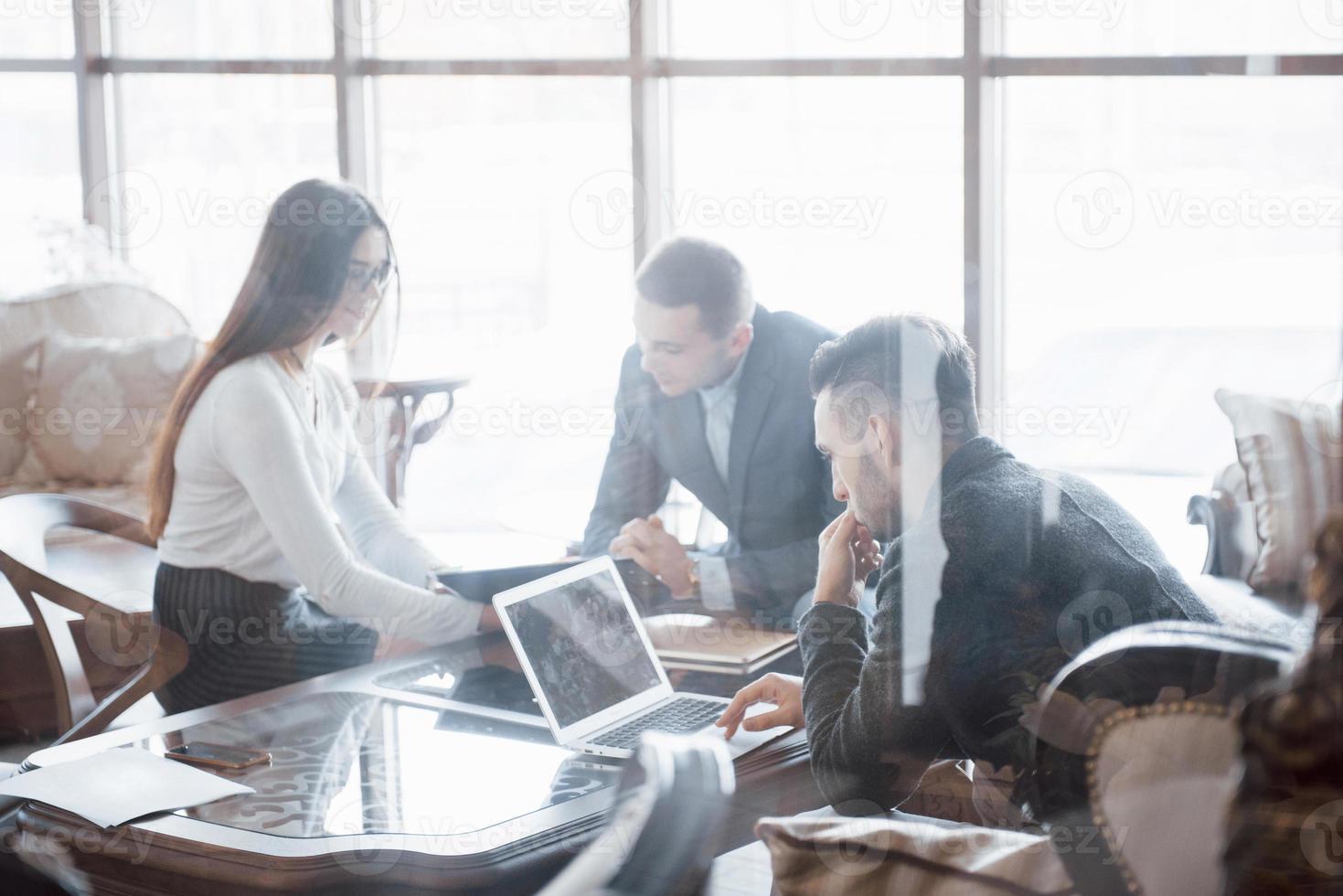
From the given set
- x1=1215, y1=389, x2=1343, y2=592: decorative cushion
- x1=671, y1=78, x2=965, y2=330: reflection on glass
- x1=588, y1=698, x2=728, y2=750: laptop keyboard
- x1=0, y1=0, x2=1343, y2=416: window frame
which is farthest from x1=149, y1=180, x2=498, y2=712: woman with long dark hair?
x1=0, y1=0, x2=1343, y2=416: window frame

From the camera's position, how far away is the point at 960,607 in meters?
1.33

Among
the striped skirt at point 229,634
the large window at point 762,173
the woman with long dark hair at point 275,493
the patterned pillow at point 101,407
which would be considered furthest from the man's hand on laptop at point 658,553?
the patterned pillow at point 101,407

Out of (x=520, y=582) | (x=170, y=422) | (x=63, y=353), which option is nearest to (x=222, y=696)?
(x=170, y=422)

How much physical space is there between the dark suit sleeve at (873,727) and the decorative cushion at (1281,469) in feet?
5.57

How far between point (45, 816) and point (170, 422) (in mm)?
955

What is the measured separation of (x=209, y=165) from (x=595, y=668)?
449cm

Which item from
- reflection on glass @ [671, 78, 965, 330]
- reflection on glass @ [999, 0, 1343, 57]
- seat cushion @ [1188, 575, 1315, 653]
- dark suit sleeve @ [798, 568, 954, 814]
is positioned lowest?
seat cushion @ [1188, 575, 1315, 653]

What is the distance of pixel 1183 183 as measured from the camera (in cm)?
436

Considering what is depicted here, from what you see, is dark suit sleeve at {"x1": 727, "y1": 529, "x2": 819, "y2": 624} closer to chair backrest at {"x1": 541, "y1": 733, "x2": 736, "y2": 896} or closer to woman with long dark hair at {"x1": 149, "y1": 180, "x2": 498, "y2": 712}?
woman with long dark hair at {"x1": 149, "y1": 180, "x2": 498, "y2": 712}

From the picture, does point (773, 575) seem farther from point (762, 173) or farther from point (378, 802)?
point (762, 173)

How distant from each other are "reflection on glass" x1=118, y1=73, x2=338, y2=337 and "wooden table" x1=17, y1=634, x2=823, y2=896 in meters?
4.05

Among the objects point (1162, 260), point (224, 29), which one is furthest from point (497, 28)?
point (1162, 260)

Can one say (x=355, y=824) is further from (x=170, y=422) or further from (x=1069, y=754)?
(x=170, y=422)

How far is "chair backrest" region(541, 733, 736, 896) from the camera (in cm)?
66
